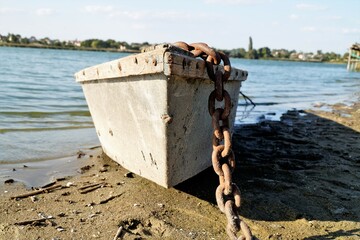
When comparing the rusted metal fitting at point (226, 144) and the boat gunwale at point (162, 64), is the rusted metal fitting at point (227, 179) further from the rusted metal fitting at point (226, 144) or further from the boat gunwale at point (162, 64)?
the boat gunwale at point (162, 64)

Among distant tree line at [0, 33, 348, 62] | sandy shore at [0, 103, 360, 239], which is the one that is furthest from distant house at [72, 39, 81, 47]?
sandy shore at [0, 103, 360, 239]

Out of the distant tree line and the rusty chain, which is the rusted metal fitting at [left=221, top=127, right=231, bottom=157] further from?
the distant tree line

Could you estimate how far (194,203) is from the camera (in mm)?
3484

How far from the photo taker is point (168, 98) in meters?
2.77

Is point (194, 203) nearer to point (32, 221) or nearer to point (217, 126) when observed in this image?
point (32, 221)

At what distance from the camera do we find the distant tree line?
97.9 m

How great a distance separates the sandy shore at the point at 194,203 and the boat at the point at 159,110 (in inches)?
10.5

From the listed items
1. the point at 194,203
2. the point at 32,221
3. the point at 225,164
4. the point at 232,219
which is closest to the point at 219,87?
the point at 225,164

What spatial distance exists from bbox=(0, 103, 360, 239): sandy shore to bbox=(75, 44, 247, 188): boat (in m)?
0.27

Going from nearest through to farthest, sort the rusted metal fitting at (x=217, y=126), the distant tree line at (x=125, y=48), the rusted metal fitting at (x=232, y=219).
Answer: the rusted metal fitting at (x=232, y=219), the rusted metal fitting at (x=217, y=126), the distant tree line at (x=125, y=48)

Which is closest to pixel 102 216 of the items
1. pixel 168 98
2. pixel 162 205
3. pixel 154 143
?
pixel 162 205

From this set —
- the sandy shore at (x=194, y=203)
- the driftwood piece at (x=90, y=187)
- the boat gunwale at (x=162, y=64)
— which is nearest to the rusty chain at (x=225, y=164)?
the boat gunwale at (x=162, y=64)

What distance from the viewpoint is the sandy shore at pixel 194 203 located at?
295cm

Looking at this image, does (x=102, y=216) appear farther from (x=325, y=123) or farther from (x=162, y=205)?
(x=325, y=123)
